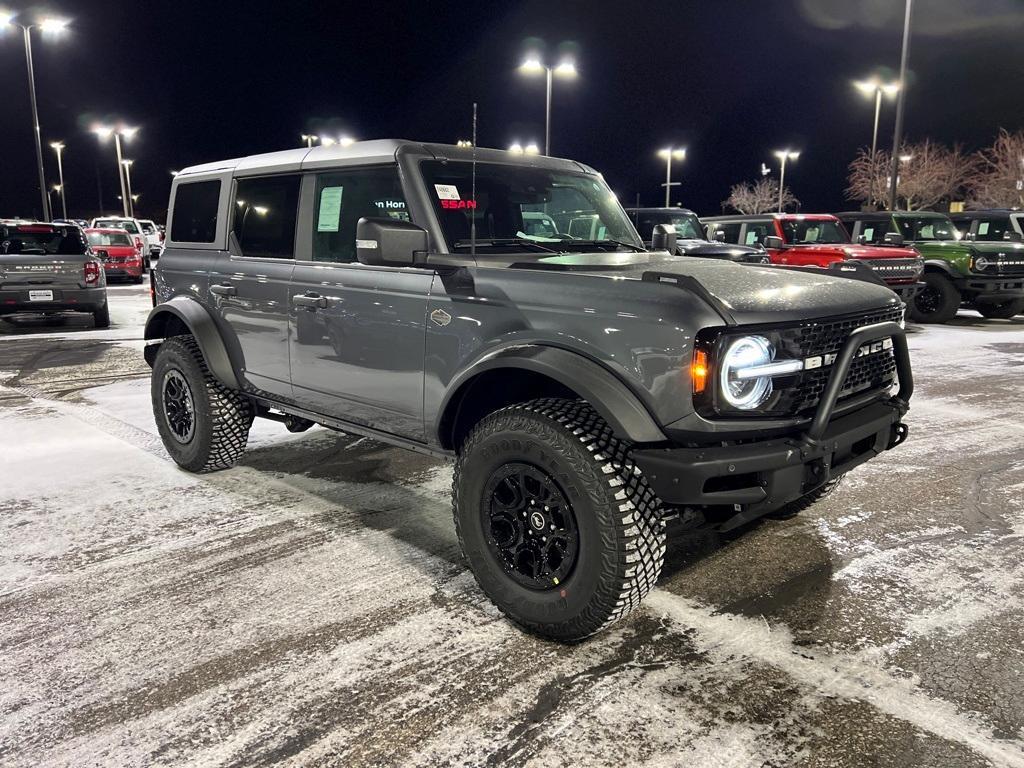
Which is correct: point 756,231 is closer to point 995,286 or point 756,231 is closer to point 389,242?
point 995,286

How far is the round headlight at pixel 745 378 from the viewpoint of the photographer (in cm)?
270

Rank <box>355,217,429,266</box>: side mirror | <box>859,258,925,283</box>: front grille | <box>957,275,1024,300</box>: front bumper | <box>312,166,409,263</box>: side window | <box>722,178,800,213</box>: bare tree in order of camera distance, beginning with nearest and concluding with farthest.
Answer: <box>355,217,429,266</box>: side mirror < <box>312,166,409,263</box>: side window < <box>859,258,925,283</box>: front grille < <box>957,275,1024,300</box>: front bumper < <box>722,178,800,213</box>: bare tree

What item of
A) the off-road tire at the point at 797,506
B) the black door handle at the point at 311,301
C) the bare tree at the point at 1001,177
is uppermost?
the bare tree at the point at 1001,177

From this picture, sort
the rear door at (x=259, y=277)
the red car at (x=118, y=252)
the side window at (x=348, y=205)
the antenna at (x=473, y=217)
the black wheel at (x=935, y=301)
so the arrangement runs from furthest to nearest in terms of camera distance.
Result: the red car at (x=118, y=252), the black wheel at (x=935, y=301), the rear door at (x=259, y=277), the side window at (x=348, y=205), the antenna at (x=473, y=217)

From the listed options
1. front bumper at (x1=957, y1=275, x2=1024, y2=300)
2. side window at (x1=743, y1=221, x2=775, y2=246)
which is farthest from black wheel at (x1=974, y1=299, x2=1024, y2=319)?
side window at (x1=743, y1=221, x2=775, y2=246)

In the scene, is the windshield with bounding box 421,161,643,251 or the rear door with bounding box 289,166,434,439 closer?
the rear door with bounding box 289,166,434,439

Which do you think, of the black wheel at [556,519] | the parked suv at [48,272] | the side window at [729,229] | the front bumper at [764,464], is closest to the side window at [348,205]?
the black wheel at [556,519]

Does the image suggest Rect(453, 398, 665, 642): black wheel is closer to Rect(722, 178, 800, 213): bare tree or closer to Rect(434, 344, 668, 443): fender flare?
Rect(434, 344, 668, 443): fender flare

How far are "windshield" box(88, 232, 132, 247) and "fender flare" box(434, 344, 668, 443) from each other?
2189 cm

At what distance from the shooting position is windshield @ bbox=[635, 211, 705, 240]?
13.7 m

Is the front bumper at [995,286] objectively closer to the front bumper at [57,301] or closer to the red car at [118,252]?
the front bumper at [57,301]

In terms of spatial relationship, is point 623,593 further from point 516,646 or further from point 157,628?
point 157,628

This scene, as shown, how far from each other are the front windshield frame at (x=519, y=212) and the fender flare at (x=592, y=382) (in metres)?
0.80

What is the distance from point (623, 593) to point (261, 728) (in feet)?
4.25
